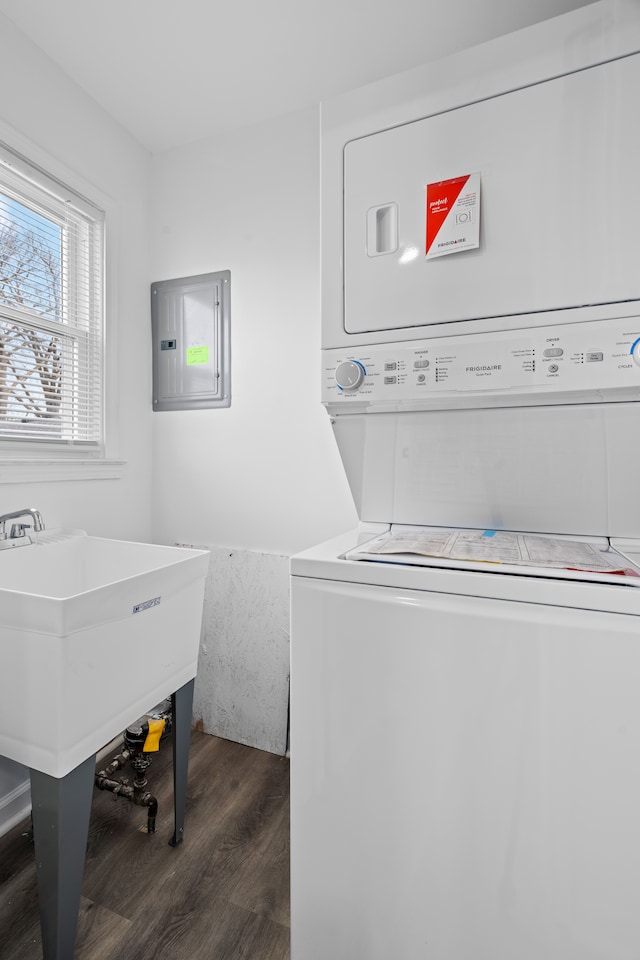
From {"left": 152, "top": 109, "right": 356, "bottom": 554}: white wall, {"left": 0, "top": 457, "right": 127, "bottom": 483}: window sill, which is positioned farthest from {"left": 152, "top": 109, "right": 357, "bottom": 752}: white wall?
{"left": 0, "top": 457, "right": 127, "bottom": 483}: window sill

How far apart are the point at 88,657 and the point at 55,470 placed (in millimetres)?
940

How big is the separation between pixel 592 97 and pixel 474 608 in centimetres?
105

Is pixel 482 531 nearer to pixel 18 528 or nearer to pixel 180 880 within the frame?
pixel 180 880

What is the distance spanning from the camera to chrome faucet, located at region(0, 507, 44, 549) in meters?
1.50

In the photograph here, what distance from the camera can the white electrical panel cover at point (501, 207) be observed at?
0.96m

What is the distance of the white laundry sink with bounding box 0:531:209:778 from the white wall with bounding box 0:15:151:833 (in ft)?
1.53

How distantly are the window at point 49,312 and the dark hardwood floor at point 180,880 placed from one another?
1324 mm

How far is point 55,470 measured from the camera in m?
1.78

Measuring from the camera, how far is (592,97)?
3.18 feet

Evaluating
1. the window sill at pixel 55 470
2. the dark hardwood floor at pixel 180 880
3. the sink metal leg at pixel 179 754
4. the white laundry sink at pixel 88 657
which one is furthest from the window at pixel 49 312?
the dark hardwood floor at pixel 180 880

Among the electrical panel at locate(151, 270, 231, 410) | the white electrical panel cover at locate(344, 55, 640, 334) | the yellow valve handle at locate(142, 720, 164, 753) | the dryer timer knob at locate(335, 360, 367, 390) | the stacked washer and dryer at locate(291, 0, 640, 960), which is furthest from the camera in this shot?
the electrical panel at locate(151, 270, 231, 410)

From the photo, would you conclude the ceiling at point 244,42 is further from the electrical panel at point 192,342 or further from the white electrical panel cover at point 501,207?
the white electrical panel cover at point 501,207

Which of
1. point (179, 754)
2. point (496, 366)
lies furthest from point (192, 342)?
point (179, 754)

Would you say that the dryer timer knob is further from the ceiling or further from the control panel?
the ceiling
